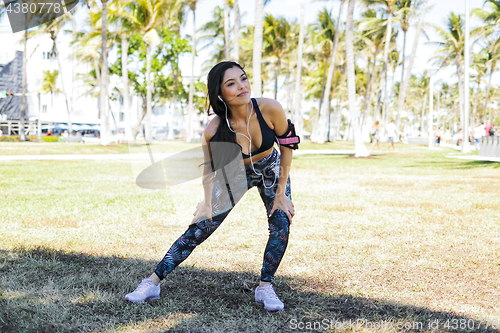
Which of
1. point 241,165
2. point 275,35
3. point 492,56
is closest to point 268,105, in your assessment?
point 241,165

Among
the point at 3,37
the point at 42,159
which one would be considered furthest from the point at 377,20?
the point at 3,37

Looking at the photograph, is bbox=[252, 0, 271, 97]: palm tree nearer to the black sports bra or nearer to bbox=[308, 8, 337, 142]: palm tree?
the black sports bra

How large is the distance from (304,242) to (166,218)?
88.7 inches

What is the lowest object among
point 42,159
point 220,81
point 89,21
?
point 42,159

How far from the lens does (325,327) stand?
2854mm

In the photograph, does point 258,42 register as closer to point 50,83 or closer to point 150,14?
point 150,14

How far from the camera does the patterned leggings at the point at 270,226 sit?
3.09 meters

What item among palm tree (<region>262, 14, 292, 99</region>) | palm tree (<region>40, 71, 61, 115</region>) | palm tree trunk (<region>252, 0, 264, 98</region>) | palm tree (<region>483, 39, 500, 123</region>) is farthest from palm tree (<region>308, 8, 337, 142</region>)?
palm tree (<region>40, 71, 61, 115</region>)

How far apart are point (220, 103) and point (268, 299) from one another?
1292 millimetres

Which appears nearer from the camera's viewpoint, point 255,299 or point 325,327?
point 325,327

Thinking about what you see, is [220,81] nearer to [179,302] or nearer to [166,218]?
[179,302]

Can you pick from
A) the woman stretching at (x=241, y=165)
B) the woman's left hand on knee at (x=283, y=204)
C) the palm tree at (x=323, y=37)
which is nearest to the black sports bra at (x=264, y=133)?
the woman stretching at (x=241, y=165)

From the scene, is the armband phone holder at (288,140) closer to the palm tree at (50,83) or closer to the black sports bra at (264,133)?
the black sports bra at (264,133)

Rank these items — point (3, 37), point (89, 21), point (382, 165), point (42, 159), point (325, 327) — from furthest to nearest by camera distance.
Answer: point (3, 37) < point (89, 21) < point (42, 159) < point (382, 165) < point (325, 327)
